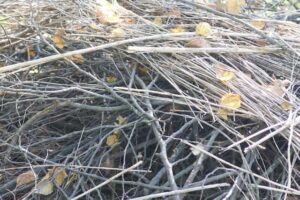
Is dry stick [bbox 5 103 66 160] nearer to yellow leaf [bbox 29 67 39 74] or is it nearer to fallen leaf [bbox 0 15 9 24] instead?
yellow leaf [bbox 29 67 39 74]

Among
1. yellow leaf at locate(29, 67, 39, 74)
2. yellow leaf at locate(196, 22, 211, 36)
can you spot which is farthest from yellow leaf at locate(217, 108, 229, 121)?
yellow leaf at locate(29, 67, 39, 74)

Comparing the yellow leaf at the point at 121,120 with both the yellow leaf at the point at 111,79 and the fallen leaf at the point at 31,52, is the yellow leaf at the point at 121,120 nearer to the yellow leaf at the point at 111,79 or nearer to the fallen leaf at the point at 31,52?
the yellow leaf at the point at 111,79

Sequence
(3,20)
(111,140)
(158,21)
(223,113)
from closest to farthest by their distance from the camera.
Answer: (223,113)
(111,140)
(158,21)
(3,20)

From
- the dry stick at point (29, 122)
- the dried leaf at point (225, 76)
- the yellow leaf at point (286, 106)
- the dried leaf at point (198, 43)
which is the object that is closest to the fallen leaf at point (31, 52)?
the dry stick at point (29, 122)

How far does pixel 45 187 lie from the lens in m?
1.51

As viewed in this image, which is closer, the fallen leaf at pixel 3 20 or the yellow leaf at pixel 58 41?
the yellow leaf at pixel 58 41

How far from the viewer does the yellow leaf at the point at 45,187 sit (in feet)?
4.93

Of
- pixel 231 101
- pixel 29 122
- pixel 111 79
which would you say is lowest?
pixel 29 122

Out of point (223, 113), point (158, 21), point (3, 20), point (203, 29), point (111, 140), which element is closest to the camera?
point (223, 113)

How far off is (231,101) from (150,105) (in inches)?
9.6

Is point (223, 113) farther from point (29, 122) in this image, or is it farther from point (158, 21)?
point (29, 122)

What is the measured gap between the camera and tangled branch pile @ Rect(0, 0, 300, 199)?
1.44 metres

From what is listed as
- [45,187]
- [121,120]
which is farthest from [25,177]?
[121,120]

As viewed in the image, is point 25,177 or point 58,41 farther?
point 58,41
